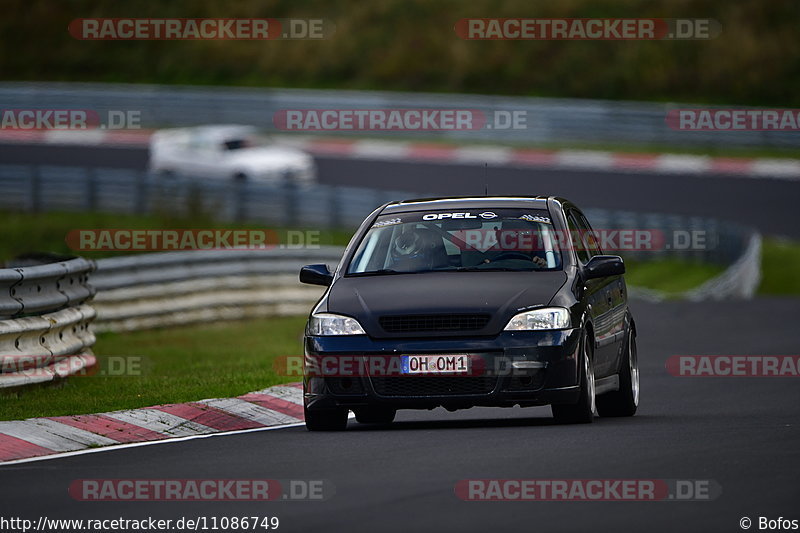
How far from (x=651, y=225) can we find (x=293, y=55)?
90.1 ft

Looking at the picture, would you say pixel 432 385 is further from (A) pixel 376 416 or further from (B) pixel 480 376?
(A) pixel 376 416

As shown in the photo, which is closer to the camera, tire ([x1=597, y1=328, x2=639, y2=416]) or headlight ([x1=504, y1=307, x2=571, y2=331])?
headlight ([x1=504, y1=307, x2=571, y2=331])

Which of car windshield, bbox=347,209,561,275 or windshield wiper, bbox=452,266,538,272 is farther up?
car windshield, bbox=347,209,561,275

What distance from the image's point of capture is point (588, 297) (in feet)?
40.0

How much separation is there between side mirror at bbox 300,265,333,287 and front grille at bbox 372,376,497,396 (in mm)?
1142

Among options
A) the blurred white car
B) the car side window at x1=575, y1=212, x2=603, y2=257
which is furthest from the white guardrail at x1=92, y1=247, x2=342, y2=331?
the blurred white car

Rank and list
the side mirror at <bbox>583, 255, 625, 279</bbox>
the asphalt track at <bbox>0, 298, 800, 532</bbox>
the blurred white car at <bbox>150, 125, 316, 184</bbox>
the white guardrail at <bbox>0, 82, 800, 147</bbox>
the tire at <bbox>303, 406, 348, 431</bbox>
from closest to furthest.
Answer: the asphalt track at <bbox>0, 298, 800, 532</bbox>, the tire at <bbox>303, 406, 348, 431</bbox>, the side mirror at <bbox>583, 255, 625, 279</bbox>, the blurred white car at <bbox>150, 125, 316, 184</bbox>, the white guardrail at <bbox>0, 82, 800, 147</bbox>

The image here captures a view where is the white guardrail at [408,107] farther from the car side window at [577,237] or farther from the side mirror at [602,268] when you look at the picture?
the side mirror at [602,268]

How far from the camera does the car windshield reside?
12.3 metres

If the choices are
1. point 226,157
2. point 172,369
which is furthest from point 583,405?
point 226,157

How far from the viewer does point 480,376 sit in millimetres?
11336

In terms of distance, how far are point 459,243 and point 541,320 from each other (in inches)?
47.7

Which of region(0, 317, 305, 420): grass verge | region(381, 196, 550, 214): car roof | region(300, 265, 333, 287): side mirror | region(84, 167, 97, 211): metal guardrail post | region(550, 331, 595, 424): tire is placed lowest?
region(0, 317, 305, 420): grass verge

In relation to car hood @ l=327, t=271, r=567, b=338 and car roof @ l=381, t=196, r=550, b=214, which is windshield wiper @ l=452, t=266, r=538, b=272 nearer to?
car hood @ l=327, t=271, r=567, b=338
